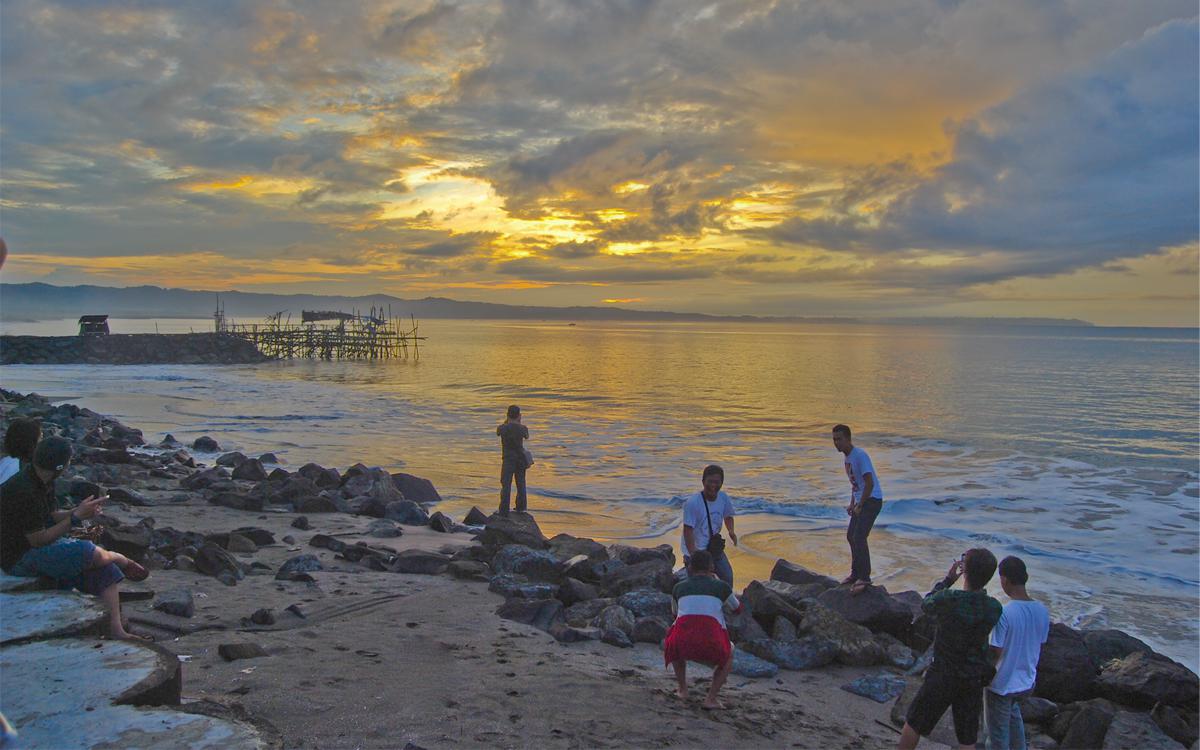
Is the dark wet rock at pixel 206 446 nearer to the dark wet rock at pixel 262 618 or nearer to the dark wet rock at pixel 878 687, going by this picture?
the dark wet rock at pixel 262 618

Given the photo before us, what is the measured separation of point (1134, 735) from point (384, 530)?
32.6ft

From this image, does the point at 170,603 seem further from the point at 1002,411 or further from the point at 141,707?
the point at 1002,411

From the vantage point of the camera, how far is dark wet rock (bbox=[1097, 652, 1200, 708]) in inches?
295

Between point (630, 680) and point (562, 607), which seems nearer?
point (630, 680)

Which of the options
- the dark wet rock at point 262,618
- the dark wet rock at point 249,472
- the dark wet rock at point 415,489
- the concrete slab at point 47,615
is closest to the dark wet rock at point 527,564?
the dark wet rock at point 262,618

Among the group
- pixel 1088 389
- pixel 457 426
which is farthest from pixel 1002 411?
pixel 457 426

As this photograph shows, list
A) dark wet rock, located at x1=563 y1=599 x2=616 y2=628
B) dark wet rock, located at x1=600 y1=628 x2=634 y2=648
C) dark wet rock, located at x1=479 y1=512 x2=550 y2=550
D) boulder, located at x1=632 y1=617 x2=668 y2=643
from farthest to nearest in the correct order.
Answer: dark wet rock, located at x1=479 y1=512 x2=550 y2=550, dark wet rock, located at x1=563 y1=599 x2=616 y2=628, boulder, located at x1=632 y1=617 x2=668 y2=643, dark wet rock, located at x1=600 y1=628 x2=634 y2=648

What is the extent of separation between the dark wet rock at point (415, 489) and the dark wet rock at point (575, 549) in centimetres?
633

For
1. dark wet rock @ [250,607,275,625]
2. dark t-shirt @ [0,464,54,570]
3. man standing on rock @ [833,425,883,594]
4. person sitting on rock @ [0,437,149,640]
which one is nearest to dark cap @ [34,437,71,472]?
person sitting on rock @ [0,437,149,640]

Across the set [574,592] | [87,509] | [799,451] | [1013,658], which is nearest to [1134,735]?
[1013,658]

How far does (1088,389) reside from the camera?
2140 inches

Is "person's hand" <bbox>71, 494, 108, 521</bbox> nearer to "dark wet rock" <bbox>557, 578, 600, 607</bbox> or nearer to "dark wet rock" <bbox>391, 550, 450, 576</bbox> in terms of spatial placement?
"dark wet rock" <bbox>391, 550, 450, 576</bbox>

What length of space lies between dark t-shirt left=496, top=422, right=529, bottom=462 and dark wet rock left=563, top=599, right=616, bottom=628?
5346 millimetres

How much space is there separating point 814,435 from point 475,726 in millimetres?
26978
